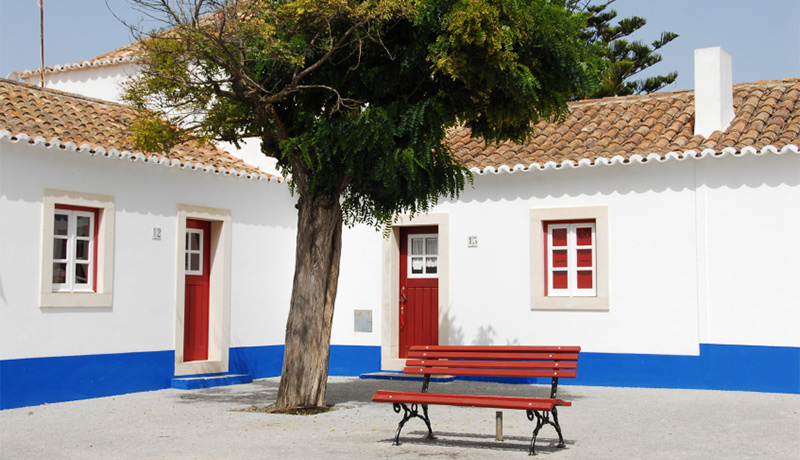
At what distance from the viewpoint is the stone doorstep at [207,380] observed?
38.5 feet

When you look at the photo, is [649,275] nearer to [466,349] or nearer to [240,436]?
[466,349]

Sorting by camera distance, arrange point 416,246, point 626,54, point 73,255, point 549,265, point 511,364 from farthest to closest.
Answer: point 626,54 < point 416,246 < point 549,265 < point 73,255 < point 511,364

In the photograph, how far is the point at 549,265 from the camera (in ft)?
40.7

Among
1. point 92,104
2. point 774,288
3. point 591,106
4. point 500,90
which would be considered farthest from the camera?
point 591,106

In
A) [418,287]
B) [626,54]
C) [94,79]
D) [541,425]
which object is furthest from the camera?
[626,54]

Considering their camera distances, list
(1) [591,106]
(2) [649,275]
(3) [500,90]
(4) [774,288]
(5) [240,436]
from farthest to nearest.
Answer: (1) [591,106] < (2) [649,275] < (4) [774,288] < (3) [500,90] < (5) [240,436]

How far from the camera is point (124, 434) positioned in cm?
808

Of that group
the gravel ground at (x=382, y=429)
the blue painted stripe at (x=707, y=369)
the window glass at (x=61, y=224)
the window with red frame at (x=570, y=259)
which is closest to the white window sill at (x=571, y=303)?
the window with red frame at (x=570, y=259)

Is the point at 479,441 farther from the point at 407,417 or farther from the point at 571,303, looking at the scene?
the point at 571,303

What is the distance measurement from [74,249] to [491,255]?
544 cm

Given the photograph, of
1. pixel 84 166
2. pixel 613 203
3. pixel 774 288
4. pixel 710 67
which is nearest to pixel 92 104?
pixel 84 166

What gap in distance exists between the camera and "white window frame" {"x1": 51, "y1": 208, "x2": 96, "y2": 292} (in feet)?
35.1

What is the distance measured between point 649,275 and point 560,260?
124cm

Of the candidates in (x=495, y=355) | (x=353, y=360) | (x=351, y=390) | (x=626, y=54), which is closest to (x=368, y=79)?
(x=495, y=355)
